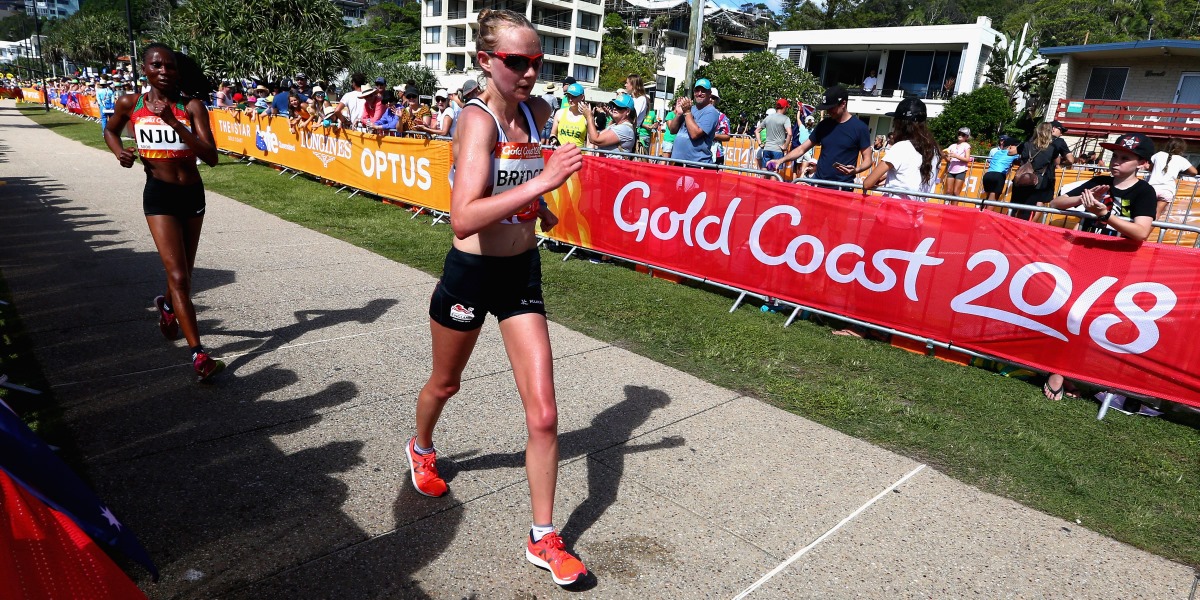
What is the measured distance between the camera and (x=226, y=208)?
1083cm

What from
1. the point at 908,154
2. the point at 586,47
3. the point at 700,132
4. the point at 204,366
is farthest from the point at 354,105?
the point at 586,47

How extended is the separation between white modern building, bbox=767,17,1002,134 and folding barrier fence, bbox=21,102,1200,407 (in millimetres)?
44913

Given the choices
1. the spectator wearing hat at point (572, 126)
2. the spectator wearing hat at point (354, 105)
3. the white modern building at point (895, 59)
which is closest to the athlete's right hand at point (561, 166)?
the spectator wearing hat at point (572, 126)

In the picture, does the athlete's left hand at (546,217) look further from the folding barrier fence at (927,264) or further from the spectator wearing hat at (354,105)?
the spectator wearing hat at (354,105)

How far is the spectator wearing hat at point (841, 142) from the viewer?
22.7 feet

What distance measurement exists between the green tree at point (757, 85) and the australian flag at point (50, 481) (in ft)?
135

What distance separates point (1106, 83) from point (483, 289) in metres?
41.7

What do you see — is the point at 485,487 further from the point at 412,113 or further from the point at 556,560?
the point at 412,113

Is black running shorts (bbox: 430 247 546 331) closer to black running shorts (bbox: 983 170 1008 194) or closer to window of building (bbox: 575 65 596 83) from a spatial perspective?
black running shorts (bbox: 983 170 1008 194)

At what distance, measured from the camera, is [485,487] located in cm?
334

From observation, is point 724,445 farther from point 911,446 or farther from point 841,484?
point 911,446

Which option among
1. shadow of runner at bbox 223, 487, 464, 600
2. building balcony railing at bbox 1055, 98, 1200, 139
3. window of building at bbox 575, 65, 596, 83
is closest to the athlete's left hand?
shadow of runner at bbox 223, 487, 464, 600

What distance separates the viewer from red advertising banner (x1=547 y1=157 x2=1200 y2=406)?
15.3 ft

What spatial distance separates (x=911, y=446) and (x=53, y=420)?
4.80 metres
